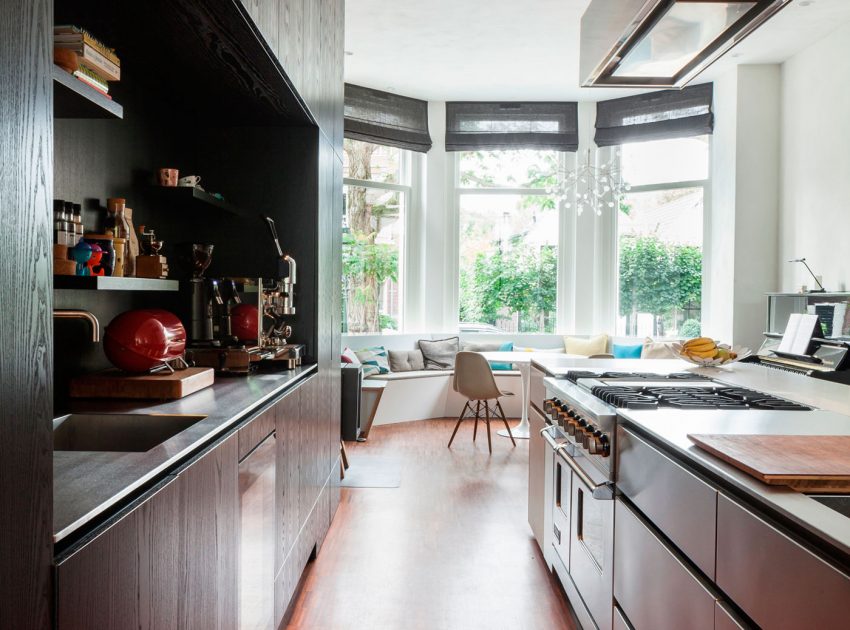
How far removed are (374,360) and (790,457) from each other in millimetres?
5413

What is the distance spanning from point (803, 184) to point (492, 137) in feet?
10.2

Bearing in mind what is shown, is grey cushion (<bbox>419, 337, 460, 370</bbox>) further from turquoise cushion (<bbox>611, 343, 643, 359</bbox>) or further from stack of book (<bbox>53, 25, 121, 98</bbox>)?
stack of book (<bbox>53, 25, 121, 98</bbox>)

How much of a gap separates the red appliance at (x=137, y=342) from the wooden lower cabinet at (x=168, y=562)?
52 cm

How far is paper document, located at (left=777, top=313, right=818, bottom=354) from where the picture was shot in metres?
3.63

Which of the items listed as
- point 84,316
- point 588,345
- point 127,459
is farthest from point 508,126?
point 127,459

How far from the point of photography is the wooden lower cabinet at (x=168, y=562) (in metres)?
0.84

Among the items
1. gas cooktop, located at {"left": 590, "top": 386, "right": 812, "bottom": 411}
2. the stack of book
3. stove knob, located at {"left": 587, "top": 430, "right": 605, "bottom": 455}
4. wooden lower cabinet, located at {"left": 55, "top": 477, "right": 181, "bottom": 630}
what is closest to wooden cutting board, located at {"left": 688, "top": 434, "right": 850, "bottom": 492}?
gas cooktop, located at {"left": 590, "top": 386, "right": 812, "bottom": 411}

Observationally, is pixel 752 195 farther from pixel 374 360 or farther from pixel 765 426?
pixel 765 426

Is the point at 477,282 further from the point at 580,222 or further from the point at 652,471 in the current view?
the point at 652,471

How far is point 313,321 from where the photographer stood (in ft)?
9.67

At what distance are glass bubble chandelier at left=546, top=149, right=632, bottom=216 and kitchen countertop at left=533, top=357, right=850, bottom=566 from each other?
4157 millimetres

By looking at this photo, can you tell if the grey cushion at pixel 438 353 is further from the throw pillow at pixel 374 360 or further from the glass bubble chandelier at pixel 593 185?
the glass bubble chandelier at pixel 593 185

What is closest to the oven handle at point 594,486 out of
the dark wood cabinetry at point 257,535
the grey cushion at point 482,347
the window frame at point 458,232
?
the dark wood cabinetry at point 257,535

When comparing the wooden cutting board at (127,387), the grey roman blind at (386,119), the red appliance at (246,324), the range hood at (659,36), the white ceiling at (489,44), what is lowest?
the wooden cutting board at (127,387)
